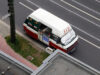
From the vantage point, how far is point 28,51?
28859 mm

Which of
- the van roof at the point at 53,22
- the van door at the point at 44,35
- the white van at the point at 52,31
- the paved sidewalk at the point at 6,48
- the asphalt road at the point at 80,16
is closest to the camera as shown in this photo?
the van roof at the point at 53,22

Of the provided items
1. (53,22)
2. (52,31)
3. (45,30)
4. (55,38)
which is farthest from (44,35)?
(53,22)

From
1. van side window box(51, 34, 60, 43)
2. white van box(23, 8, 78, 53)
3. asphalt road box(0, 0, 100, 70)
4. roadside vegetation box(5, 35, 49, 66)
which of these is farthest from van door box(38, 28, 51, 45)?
asphalt road box(0, 0, 100, 70)

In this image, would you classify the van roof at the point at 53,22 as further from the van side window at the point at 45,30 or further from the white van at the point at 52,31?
the van side window at the point at 45,30

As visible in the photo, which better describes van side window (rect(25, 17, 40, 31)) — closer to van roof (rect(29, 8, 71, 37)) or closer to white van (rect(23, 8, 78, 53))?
white van (rect(23, 8, 78, 53))

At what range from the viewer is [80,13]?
109 ft

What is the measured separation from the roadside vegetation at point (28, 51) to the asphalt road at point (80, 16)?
6.28 feet

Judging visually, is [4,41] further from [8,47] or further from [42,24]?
[42,24]

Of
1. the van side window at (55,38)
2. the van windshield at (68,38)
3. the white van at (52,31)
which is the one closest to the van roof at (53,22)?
the white van at (52,31)

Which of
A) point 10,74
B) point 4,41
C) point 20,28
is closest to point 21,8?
point 20,28

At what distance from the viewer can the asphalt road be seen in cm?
2934

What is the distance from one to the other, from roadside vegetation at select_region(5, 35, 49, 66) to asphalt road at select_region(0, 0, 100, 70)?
1916 mm

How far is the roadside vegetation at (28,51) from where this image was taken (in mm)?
28156

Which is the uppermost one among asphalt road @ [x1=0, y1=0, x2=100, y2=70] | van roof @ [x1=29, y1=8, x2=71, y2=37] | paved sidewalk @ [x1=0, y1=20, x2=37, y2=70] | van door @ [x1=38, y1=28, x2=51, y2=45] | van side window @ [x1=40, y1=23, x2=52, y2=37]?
van roof @ [x1=29, y1=8, x2=71, y2=37]
